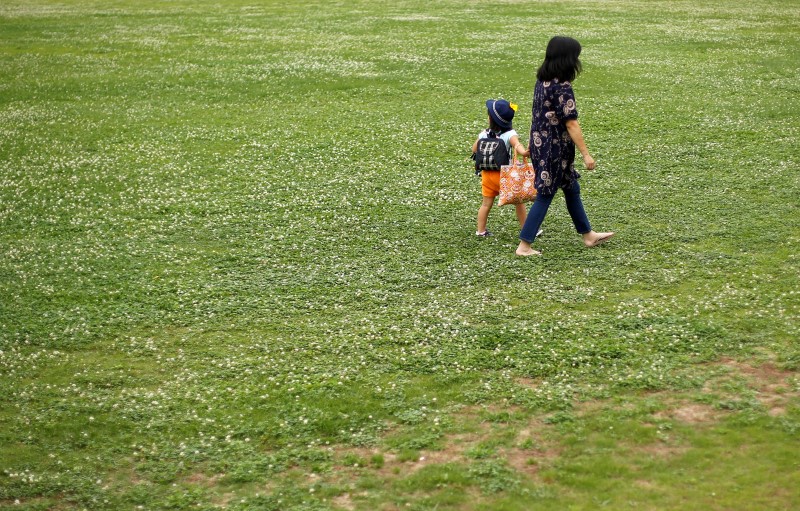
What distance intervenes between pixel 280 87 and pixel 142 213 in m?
8.68

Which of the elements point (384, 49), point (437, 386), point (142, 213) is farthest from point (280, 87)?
point (437, 386)

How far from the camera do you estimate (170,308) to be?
914cm

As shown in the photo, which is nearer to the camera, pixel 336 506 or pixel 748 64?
pixel 336 506

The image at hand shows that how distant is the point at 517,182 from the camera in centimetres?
1023

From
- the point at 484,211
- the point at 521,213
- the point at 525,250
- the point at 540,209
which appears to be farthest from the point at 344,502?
the point at 521,213

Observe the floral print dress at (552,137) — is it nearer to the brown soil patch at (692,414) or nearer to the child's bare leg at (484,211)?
the child's bare leg at (484,211)

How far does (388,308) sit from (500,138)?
107 inches

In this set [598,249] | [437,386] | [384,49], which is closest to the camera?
[437,386]

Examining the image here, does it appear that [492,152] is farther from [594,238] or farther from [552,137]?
[594,238]

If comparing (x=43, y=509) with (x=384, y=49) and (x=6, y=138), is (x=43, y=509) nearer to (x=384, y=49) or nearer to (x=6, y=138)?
(x=6, y=138)

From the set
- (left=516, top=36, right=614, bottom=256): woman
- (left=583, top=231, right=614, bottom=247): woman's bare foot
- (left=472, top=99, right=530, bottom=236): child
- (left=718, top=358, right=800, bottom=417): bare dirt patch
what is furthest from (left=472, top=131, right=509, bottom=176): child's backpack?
(left=718, top=358, right=800, bottom=417): bare dirt patch

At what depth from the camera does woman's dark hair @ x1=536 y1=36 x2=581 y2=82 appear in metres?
9.41

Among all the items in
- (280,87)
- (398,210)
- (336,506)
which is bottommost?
(336,506)

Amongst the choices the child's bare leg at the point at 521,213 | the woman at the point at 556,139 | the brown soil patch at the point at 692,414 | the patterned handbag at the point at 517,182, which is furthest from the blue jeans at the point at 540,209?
the brown soil patch at the point at 692,414
